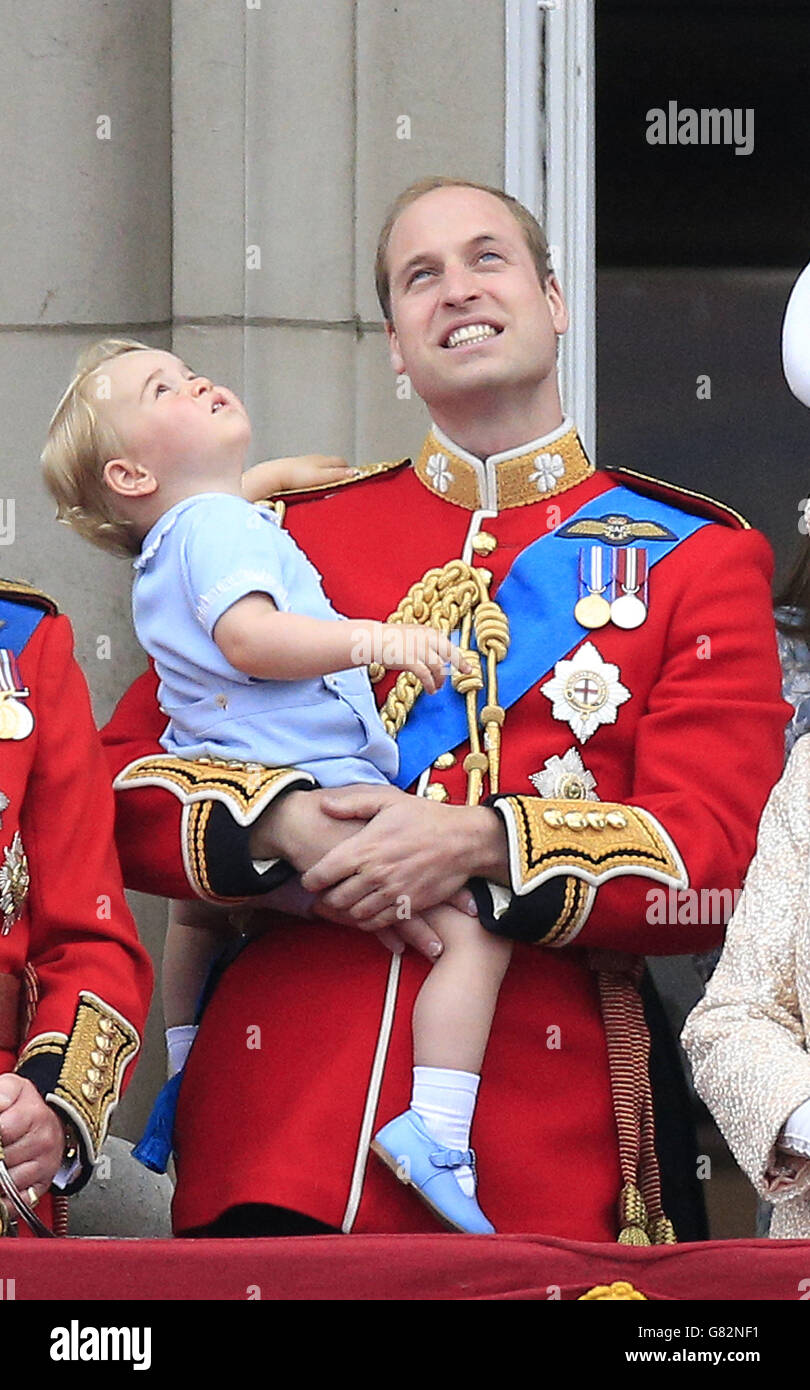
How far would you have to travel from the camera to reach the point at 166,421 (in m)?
2.96

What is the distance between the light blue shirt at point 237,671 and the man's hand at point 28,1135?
0.50 meters

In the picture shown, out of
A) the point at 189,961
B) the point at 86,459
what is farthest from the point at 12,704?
the point at 189,961

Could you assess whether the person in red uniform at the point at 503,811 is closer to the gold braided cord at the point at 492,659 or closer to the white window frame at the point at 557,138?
the gold braided cord at the point at 492,659

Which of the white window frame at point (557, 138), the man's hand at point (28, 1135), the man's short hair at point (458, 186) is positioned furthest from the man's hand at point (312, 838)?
the white window frame at point (557, 138)

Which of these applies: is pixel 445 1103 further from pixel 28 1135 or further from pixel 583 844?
pixel 28 1135

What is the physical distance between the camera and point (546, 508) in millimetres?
3119

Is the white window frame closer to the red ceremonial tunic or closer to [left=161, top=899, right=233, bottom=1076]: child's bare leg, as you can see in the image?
the red ceremonial tunic

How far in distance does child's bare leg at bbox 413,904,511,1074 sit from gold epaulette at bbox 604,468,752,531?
0.60 meters

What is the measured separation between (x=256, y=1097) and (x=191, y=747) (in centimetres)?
39

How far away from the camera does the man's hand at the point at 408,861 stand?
2758 millimetres

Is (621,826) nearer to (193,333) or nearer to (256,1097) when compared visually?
(256,1097)

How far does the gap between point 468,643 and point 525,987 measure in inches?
15.9
